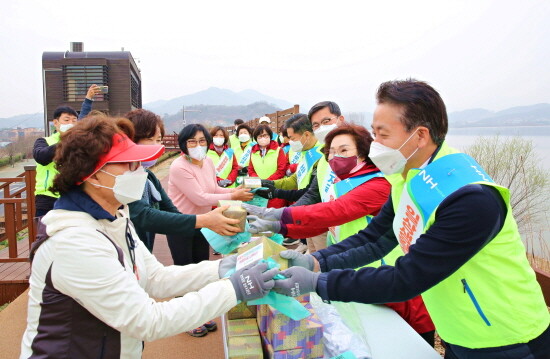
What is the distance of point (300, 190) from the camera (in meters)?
4.25

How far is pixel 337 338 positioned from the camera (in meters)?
1.83

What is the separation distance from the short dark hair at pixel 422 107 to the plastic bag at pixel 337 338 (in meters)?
0.95

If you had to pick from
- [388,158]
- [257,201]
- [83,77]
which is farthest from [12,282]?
[83,77]

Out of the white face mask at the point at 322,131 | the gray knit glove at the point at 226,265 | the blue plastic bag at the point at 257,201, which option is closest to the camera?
the gray knit glove at the point at 226,265

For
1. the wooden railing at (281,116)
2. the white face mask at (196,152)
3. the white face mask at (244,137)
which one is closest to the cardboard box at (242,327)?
the white face mask at (196,152)

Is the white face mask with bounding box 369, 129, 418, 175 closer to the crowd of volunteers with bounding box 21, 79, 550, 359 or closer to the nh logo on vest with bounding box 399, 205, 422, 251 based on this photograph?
the crowd of volunteers with bounding box 21, 79, 550, 359

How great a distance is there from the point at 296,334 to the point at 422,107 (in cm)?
114

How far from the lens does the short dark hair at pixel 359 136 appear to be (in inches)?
105

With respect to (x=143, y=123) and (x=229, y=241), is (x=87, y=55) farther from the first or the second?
(x=229, y=241)

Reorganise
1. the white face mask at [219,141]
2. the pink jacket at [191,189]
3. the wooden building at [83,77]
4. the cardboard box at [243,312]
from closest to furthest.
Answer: the cardboard box at [243,312], the pink jacket at [191,189], the white face mask at [219,141], the wooden building at [83,77]

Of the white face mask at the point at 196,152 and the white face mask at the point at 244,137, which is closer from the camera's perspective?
the white face mask at the point at 196,152

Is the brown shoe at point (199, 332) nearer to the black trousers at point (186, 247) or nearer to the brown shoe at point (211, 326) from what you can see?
the brown shoe at point (211, 326)

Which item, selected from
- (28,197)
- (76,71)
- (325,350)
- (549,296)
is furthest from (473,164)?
(76,71)

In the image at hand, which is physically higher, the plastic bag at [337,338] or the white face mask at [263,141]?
the white face mask at [263,141]
